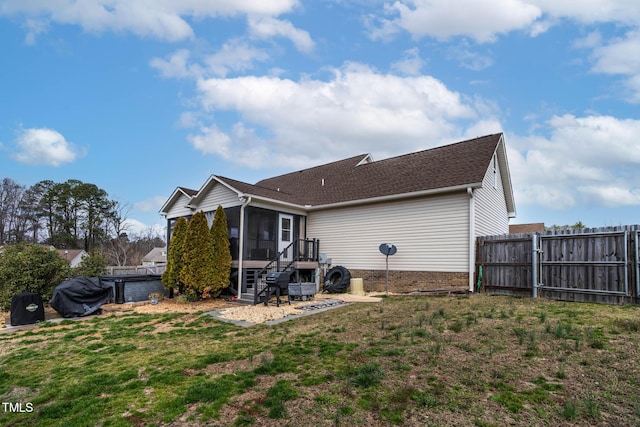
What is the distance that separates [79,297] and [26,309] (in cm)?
130

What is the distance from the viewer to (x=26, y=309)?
8.12m

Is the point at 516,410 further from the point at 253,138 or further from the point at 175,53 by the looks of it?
the point at 253,138

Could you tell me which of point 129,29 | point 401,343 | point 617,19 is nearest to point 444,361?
point 401,343

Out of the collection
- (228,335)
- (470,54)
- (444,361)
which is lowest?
(228,335)

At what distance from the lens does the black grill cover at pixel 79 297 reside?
29.6 feet

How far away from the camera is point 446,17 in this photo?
1038 cm

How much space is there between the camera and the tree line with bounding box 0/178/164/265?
37594 mm

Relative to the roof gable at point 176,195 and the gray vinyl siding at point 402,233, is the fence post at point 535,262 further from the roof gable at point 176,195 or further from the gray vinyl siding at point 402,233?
the roof gable at point 176,195

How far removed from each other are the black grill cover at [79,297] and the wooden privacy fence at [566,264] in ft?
38.6

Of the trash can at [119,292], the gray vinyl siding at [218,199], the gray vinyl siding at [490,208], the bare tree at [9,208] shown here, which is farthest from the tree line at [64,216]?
the gray vinyl siding at [490,208]

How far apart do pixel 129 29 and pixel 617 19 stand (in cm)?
1520

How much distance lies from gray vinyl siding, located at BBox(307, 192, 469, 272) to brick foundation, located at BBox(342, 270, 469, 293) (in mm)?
184

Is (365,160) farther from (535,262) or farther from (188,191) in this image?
(535,262)

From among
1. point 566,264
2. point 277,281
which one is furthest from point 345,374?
point 566,264
